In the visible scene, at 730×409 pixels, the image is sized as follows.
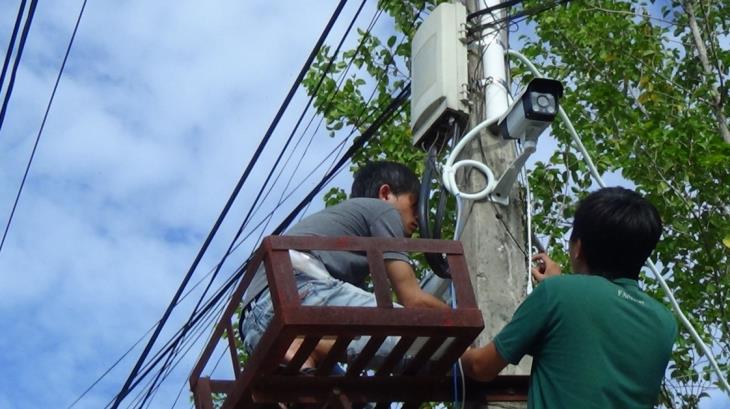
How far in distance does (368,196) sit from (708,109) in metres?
8.91

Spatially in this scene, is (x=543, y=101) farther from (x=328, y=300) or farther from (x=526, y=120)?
(x=328, y=300)

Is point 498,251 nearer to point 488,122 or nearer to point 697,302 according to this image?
point 488,122

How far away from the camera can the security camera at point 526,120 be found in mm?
5785

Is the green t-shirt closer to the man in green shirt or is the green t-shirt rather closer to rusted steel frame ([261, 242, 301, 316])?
the man in green shirt

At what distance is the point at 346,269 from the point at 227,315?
55 centimetres

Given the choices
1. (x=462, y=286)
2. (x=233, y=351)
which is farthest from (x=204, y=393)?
(x=462, y=286)

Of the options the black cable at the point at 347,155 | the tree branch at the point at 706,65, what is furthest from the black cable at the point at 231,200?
the tree branch at the point at 706,65

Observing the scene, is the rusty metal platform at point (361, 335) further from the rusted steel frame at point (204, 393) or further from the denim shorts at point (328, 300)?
the rusted steel frame at point (204, 393)

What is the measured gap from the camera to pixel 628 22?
14438mm

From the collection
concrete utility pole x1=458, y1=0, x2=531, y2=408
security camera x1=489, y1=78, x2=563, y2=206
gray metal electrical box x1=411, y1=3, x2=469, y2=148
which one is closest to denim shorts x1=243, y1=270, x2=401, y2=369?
concrete utility pole x1=458, y1=0, x2=531, y2=408

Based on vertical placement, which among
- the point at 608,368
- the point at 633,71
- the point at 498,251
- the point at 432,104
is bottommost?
the point at 608,368

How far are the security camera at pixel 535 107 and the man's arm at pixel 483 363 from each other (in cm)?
143

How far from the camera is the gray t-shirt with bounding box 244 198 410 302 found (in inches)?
201

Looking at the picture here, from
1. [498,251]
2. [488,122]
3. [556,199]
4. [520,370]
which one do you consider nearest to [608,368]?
[520,370]
